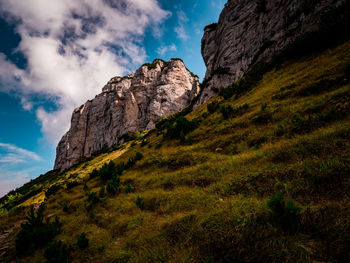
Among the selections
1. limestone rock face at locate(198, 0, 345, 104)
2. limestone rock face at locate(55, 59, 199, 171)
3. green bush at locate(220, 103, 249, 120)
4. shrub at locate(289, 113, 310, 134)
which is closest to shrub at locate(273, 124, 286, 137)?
shrub at locate(289, 113, 310, 134)

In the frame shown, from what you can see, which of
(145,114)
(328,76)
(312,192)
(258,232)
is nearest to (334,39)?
(328,76)

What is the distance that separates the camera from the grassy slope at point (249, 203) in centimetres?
233

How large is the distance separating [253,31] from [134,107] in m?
50.2

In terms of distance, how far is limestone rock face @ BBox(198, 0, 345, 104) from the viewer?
705 inches

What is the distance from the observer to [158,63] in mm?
72562

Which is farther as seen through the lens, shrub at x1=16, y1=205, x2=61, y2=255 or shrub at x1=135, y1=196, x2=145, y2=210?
shrub at x1=135, y1=196, x2=145, y2=210

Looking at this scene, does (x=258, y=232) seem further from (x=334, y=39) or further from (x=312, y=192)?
(x=334, y=39)

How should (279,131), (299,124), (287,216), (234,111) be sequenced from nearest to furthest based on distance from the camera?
1. (287,216)
2. (299,124)
3. (279,131)
4. (234,111)

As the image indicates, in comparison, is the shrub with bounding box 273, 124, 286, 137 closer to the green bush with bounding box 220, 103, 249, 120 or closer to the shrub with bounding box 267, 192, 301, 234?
the green bush with bounding box 220, 103, 249, 120

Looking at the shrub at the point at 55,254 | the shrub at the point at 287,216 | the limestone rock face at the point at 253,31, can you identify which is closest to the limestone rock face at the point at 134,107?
the limestone rock face at the point at 253,31

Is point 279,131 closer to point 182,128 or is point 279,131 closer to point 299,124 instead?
point 299,124

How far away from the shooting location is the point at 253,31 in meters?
26.7

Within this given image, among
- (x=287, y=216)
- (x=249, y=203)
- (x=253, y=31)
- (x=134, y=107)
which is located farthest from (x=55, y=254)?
(x=134, y=107)

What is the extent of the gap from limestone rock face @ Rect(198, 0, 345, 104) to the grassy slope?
1644cm
